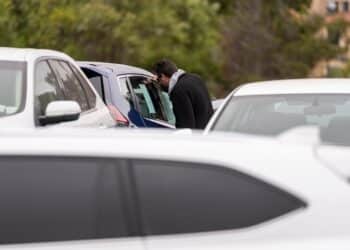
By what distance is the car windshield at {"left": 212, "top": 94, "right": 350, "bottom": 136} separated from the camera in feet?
24.7

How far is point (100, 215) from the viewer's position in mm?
4023

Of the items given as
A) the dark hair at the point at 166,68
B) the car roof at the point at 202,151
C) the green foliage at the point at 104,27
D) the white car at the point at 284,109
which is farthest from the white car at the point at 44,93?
the green foliage at the point at 104,27

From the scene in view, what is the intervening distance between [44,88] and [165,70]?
159 inches

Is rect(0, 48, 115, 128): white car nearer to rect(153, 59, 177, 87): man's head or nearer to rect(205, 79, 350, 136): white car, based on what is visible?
rect(205, 79, 350, 136): white car

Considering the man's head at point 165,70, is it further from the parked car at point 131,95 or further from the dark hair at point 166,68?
the parked car at point 131,95

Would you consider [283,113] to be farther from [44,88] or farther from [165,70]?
[165,70]

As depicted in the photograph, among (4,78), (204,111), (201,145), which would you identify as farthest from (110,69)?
(201,145)

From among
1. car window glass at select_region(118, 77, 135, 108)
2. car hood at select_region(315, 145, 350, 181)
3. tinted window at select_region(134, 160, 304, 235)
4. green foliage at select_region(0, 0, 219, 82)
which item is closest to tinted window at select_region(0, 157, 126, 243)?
tinted window at select_region(134, 160, 304, 235)

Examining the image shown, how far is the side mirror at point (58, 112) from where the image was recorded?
742 centimetres

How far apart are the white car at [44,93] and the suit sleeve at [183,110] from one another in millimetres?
2293

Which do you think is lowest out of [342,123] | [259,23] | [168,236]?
[259,23]

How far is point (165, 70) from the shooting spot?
39.4ft

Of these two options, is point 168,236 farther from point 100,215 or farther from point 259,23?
point 259,23

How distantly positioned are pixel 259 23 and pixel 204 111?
31730 millimetres
